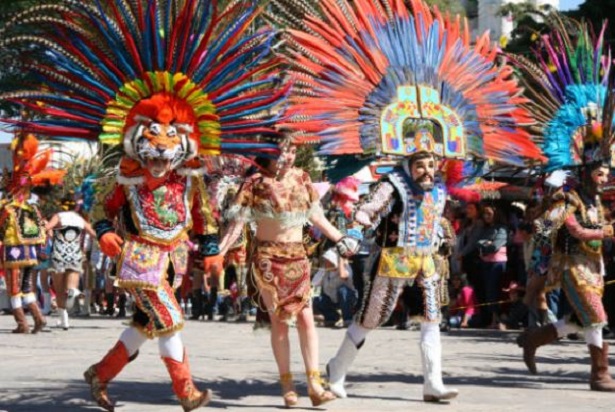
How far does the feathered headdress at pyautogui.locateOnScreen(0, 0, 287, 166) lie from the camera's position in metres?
8.69

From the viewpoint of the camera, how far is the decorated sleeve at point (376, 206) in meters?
9.52

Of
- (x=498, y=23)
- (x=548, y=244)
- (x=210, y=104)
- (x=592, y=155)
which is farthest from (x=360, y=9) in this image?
(x=498, y=23)

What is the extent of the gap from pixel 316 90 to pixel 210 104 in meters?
0.92

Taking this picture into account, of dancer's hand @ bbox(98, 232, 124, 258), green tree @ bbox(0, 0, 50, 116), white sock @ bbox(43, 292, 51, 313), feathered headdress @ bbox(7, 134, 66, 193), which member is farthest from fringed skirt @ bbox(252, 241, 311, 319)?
white sock @ bbox(43, 292, 51, 313)

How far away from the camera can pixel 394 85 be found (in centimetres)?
993

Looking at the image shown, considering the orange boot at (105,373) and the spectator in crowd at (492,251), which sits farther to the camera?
the spectator in crowd at (492,251)

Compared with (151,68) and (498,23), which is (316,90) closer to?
(151,68)

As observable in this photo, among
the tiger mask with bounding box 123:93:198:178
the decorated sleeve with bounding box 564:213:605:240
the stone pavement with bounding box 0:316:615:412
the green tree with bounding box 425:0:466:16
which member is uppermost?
the green tree with bounding box 425:0:466:16

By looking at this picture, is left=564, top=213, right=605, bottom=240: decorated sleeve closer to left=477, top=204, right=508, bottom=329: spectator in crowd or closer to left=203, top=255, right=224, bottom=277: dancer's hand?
left=203, top=255, right=224, bottom=277: dancer's hand

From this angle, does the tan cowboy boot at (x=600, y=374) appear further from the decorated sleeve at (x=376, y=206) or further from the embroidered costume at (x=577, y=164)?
the decorated sleeve at (x=376, y=206)

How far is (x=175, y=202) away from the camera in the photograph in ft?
28.8

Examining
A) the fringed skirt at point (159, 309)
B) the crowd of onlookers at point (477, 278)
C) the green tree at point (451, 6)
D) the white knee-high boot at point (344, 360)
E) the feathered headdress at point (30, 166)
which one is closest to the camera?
the fringed skirt at point (159, 309)

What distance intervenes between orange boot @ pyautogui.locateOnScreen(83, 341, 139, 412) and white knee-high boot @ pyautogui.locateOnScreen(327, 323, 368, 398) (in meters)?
1.58

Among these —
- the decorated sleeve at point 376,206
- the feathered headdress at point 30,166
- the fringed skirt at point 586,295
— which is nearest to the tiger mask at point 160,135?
the decorated sleeve at point 376,206
